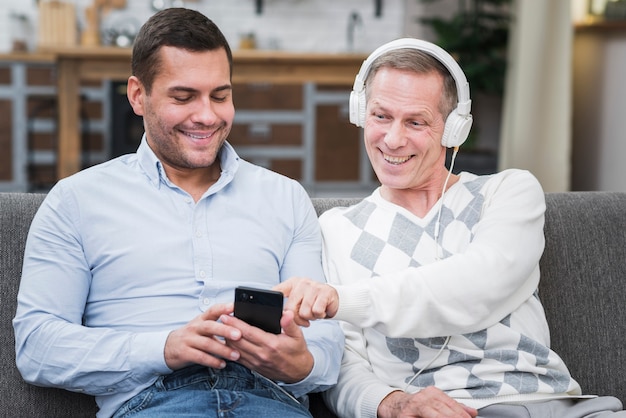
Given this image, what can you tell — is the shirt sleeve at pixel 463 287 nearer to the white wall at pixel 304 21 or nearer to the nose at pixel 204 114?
the nose at pixel 204 114

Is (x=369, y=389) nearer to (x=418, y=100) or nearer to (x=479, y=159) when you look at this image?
(x=418, y=100)

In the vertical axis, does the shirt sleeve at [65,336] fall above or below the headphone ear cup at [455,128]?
below

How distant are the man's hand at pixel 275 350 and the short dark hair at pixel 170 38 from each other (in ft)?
1.70

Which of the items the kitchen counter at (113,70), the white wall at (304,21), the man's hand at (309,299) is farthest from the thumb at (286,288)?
the white wall at (304,21)

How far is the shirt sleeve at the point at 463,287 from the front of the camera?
1349mm

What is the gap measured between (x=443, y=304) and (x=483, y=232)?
0.17 metres

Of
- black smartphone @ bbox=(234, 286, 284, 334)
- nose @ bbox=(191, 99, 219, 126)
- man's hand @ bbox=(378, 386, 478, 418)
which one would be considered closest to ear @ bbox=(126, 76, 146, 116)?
nose @ bbox=(191, 99, 219, 126)

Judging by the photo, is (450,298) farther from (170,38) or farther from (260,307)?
(170,38)

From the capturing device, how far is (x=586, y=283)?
1.72 metres

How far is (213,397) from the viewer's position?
54.1 inches

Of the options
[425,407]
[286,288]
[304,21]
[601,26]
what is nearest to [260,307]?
[286,288]

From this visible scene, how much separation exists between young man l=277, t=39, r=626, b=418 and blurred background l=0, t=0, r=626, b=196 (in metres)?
3.07

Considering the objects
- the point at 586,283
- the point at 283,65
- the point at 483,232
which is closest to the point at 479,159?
Result: the point at 283,65

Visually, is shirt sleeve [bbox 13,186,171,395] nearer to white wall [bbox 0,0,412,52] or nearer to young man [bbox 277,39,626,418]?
young man [bbox 277,39,626,418]
